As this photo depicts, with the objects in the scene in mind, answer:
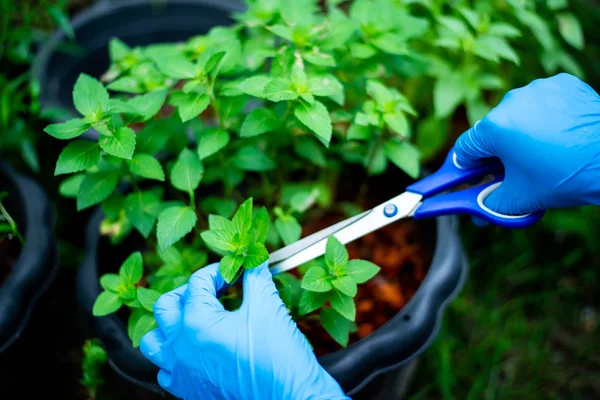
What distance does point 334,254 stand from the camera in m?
0.85

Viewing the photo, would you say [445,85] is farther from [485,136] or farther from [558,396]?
[558,396]

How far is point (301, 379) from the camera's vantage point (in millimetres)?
759

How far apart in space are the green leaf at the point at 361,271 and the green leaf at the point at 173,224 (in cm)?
26

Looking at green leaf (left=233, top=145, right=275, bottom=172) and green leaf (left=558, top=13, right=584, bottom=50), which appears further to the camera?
green leaf (left=558, top=13, right=584, bottom=50)

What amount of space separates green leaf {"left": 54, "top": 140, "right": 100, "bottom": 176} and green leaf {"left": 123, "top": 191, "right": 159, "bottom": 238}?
135 millimetres

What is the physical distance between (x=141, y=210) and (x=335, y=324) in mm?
392

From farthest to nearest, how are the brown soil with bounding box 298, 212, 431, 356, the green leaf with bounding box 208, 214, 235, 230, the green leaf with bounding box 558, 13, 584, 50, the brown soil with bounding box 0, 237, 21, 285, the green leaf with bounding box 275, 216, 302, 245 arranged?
the green leaf with bounding box 558, 13, 584, 50, the brown soil with bounding box 0, 237, 21, 285, the brown soil with bounding box 298, 212, 431, 356, the green leaf with bounding box 275, 216, 302, 245, the green leaf with bounding box 208, 214, 235, 230

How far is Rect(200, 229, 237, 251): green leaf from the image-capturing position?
0.83m

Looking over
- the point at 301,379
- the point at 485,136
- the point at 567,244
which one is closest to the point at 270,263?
the point at 301,379

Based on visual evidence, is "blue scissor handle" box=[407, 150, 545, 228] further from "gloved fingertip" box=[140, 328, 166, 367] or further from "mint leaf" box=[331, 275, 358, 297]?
"gloved fingertip" box=[140, 328, 166, 367]

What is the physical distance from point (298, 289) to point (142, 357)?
11.3 inches

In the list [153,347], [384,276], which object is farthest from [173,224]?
[384,276]

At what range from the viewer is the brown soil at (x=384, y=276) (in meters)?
1.08

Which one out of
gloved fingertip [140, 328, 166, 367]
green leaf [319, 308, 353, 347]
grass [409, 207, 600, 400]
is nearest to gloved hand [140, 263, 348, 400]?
gloved fingertip [140, 328, 166, 367]
